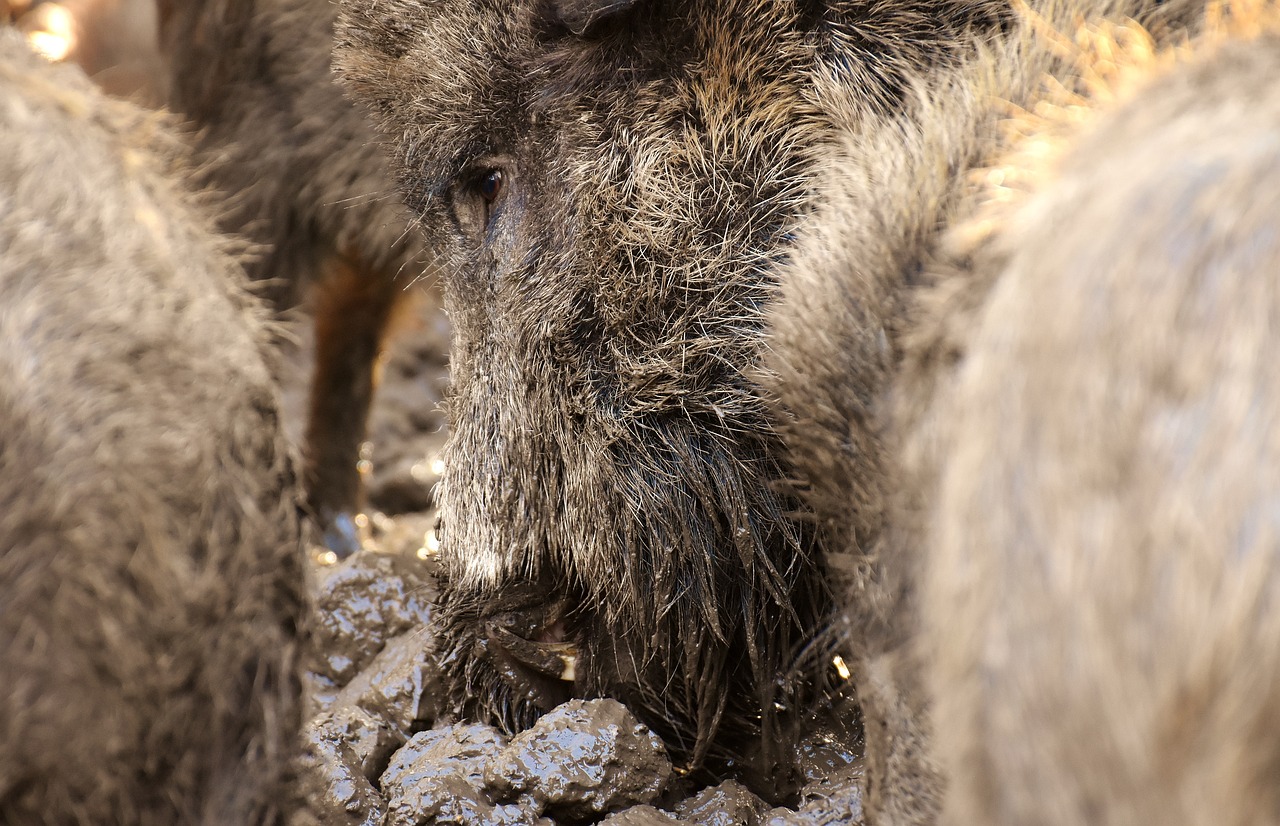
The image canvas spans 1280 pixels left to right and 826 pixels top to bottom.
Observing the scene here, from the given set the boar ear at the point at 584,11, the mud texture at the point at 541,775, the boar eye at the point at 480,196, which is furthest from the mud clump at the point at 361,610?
the boar ear at the point at 584,11

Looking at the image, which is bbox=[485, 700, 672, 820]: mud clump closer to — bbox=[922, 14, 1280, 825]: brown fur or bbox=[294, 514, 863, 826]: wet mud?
bbox=[294, 514, 863, 826]: wet mud

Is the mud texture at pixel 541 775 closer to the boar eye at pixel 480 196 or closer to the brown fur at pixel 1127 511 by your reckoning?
the boar eye at pixel 480 196

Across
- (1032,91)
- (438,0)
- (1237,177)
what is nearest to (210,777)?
(1237,177)

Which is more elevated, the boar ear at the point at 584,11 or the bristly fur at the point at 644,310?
the boar ear at the point at 584,11

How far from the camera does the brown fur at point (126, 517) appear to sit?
3.72ft

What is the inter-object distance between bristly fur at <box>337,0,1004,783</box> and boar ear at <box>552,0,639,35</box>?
32 mm

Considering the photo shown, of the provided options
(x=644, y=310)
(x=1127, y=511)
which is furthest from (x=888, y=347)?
(x=644, y=310)

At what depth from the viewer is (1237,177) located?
100cm

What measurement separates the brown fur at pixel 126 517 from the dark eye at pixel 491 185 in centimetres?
94

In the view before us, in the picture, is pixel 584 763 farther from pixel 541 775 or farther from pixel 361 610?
pixel 361 610

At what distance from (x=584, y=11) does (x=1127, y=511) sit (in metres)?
1.40

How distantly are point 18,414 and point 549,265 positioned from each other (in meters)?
1.16

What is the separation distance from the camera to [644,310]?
2088mm

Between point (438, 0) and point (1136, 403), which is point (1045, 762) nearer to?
point (1136, 403)
